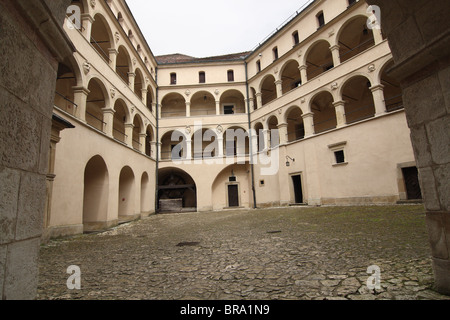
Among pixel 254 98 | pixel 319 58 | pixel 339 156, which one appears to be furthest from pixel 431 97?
pixel 254 98

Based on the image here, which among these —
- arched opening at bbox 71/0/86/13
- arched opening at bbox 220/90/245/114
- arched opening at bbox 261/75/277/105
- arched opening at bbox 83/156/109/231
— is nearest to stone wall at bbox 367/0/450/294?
arched opening at bbox 83/156/109/231

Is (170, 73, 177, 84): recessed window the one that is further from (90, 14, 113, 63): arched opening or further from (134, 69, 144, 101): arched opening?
(90, 14, 113, 63): arched opening

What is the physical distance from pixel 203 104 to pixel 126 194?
13.4 meters

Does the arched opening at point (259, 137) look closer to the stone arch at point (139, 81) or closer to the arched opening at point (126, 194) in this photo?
the stone arch at point (139, 81)

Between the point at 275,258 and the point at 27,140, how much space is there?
4.13 m

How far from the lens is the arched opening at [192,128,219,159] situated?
23184 mm

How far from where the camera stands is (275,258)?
174 inches

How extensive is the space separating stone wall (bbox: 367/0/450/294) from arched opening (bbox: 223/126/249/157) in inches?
782

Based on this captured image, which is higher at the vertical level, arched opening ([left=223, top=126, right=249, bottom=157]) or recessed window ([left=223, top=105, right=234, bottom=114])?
recessed window ([left=223, top=105, right=234, bottom=114])

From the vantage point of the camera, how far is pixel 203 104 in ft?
82.8

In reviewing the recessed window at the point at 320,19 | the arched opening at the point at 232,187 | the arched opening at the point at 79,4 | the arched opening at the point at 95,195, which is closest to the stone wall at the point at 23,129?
the arched opening at the point at 95,195

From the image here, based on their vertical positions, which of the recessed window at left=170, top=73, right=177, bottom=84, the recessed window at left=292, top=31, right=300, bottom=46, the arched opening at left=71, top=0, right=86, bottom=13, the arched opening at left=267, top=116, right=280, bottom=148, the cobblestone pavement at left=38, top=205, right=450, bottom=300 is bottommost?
the cobblestone pavement at left=38, top=205, right=450, bottom=300

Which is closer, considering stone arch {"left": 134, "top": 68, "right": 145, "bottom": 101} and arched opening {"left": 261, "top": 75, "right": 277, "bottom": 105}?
stone arch {"left": 134, "top": 68, "right": 145, "bottom": 101}

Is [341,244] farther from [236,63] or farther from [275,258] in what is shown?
[236,63]
